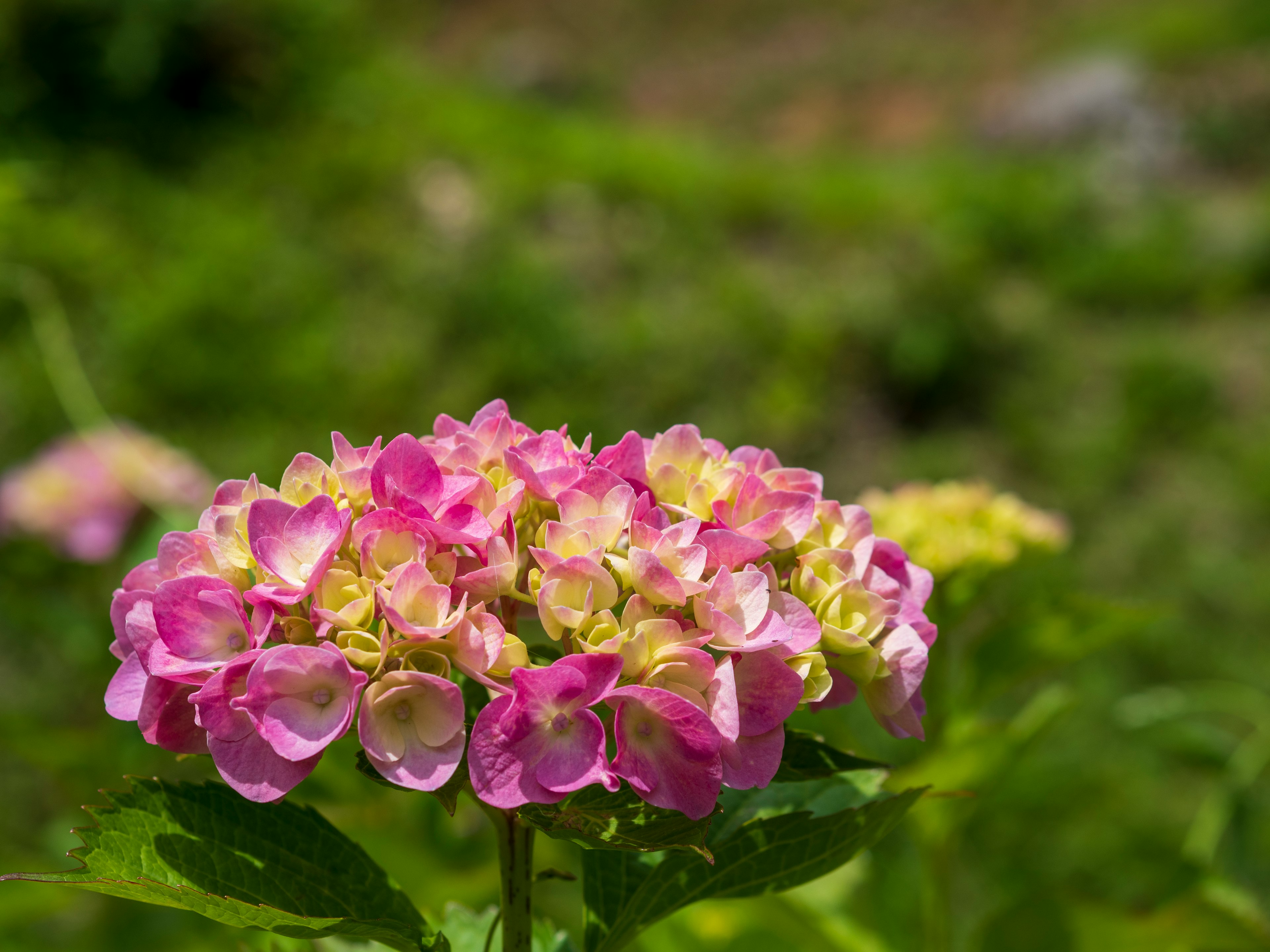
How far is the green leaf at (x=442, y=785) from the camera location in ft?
1.66

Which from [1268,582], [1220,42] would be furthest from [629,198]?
[1220,42]

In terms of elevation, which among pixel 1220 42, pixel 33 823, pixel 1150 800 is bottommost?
pixel 33 823

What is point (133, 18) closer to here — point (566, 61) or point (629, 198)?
point (629, 198)

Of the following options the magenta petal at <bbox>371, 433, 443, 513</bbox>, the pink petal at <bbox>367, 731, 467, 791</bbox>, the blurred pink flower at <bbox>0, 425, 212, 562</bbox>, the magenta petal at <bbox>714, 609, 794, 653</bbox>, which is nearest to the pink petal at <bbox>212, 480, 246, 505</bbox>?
the magenta petal at <bbox>371, 433, 443, 513</bbox>

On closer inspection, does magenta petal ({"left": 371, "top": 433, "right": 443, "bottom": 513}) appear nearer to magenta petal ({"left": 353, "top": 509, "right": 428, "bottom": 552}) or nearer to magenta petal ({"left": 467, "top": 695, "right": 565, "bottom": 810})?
magenta petal ({"left": 353, "top": 509, "right": 428, "bottom": 552})

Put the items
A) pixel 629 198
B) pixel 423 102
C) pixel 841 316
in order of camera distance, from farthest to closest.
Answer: pixel 423 102
pixel 629 198
pixel 841 316

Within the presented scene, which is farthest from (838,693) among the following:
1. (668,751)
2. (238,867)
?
(238,867)

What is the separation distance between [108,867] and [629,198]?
202 inches

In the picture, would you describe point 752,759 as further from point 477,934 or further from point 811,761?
point 477,934

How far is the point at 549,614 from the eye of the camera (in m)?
0.53

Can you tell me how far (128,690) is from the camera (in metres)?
0.57

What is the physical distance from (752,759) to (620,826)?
0.26ft

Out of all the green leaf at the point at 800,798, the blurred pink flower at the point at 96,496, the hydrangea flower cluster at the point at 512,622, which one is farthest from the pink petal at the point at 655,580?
the blurred pink flower at the point at 96,496

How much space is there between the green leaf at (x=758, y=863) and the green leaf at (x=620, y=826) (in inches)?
4.1
